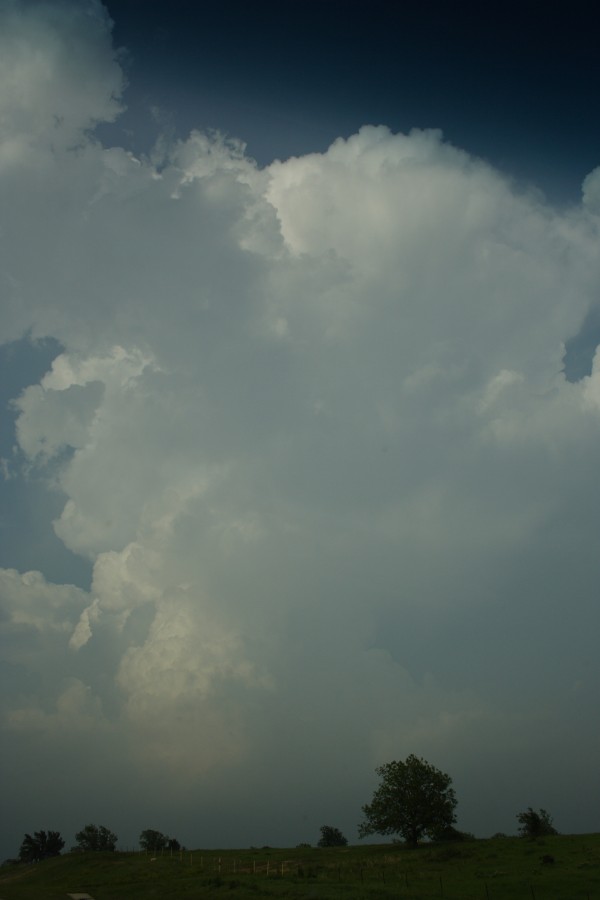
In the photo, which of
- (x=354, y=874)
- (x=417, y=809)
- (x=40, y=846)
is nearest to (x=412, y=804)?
(x=417, y=809)

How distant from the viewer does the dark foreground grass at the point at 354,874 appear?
151 ft

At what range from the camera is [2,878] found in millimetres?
89750

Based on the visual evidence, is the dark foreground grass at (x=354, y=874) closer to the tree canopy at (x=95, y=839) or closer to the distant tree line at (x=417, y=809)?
A: the distant tree line at (x=417, y=809)

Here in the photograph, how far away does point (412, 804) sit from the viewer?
87.9 m

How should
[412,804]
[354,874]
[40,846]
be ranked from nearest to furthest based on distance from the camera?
[354,874] → [412,804] → [40,846]

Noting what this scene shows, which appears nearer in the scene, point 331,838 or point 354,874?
point 354,874

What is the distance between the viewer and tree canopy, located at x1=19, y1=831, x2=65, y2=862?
474 feet

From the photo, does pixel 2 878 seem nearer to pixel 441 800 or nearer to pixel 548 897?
pixel 441 800

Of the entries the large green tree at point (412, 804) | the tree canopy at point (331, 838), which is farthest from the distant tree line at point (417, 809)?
the tree canopy at point (331, 838)

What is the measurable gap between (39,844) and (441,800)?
11058cm

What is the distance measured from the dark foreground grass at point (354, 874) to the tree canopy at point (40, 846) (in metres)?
64.1

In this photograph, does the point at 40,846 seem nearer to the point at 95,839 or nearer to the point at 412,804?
the point at 95,839

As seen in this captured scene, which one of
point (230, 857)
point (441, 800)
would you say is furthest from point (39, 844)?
point (441, 800)

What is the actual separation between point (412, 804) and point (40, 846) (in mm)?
107251
